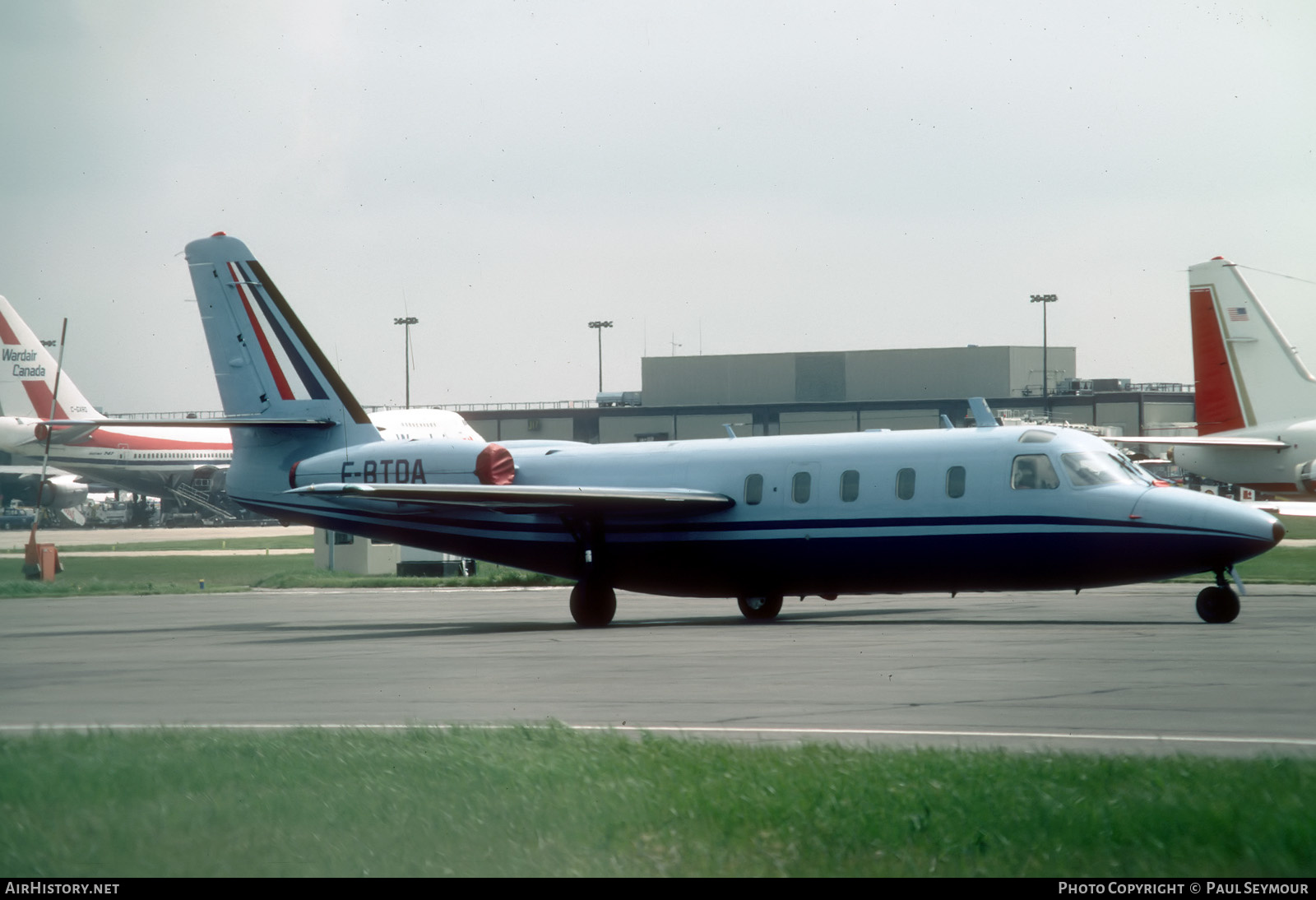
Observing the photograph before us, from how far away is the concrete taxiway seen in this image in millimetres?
10898

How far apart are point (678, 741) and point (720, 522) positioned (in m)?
14.6

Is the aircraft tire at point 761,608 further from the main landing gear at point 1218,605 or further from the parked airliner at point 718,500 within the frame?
the main landing gear at point 1218,605

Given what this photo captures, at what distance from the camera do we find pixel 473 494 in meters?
23.0

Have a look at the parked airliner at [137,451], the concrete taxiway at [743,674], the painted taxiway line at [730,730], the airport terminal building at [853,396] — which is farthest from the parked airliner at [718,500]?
the airport terminal building at [853,396]

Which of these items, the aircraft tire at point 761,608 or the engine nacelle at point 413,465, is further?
the engine nacelle at point 413,465

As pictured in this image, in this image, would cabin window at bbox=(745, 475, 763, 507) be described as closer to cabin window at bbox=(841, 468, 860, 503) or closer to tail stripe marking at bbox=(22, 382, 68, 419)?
cabin window at bbox=(841, 468, 860, 503)

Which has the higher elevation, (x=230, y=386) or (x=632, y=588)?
(x=230, y=386)

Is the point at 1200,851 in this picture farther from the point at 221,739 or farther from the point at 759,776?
the point at 221,739

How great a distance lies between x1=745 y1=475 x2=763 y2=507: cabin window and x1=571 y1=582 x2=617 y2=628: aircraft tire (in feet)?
9.10

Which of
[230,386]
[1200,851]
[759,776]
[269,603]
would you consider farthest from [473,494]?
Answer: [1200,851]

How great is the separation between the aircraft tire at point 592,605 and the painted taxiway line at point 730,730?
12746mm

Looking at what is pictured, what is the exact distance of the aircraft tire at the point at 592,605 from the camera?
24016 mm

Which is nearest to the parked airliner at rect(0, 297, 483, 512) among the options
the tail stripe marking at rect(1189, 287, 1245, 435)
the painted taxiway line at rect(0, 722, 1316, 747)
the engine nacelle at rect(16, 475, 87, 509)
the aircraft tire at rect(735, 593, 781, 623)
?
the engine nacelle at rect(16, 475, 87, 509)

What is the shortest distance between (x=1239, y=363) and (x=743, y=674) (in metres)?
23.9
